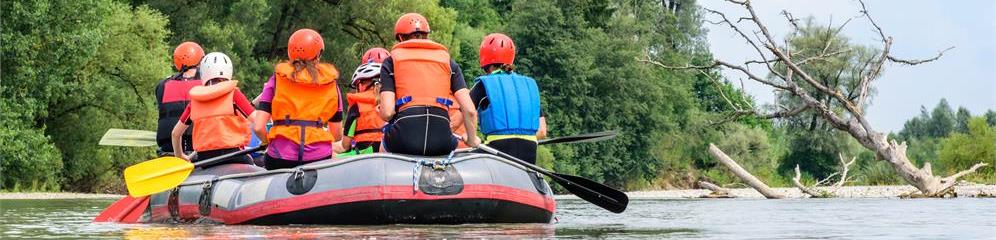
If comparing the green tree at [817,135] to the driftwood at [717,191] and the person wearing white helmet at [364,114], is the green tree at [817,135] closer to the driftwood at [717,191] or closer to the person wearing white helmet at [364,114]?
the driftwood at [717,191]

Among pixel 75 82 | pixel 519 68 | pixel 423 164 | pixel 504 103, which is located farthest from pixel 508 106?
pixel 519 68

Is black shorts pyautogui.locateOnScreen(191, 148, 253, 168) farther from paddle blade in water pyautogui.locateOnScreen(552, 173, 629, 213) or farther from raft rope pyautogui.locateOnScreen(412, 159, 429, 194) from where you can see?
paddle blade in water pyautogui.locateOnScreen(552, 173, 629, 213)

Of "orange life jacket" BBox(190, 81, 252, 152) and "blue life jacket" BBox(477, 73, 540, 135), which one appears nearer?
"blue life jacket" BBox(477, 73, 540, 135)

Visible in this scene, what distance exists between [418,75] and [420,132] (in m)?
0.38

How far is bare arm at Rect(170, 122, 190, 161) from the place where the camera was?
1182cm

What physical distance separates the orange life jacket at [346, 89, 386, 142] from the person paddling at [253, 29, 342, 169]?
996 mm

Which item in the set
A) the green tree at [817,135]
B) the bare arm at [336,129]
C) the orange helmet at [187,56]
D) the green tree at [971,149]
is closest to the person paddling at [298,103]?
the bare arm at [336,129]

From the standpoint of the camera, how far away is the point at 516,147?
11547 mm

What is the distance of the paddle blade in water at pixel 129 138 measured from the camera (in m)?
14.4

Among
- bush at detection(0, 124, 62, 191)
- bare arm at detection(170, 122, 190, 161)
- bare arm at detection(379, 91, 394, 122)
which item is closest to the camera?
bare arm at detection(379, 91, 394, 122)

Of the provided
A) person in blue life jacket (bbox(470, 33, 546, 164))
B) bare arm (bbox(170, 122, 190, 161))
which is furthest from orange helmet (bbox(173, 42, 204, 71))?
person in blue life jacket (bbox(470, 33, 546, 164))

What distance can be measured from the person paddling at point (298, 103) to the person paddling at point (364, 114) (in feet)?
3.11

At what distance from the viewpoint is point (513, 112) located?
37.5ft

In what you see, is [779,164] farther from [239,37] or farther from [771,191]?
[771,191]
